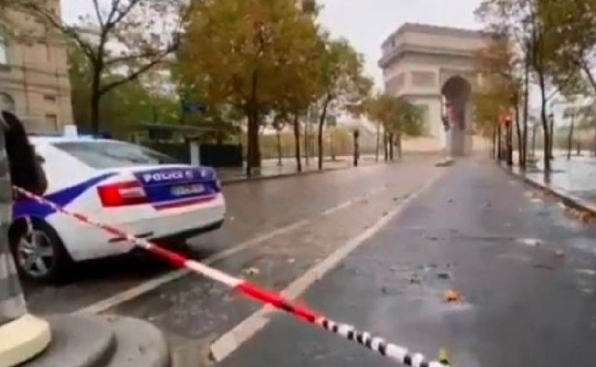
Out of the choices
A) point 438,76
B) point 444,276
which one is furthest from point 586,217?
point 438,76

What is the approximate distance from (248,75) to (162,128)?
16.1 feet

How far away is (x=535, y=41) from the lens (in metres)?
34.4

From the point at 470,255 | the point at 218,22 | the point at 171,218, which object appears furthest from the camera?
the point at 218,22

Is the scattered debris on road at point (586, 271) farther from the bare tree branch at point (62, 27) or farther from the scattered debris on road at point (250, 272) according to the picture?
the bare tree branch at point (62, 27)

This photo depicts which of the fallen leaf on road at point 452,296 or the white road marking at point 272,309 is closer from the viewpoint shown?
the white road marking at point 272,309

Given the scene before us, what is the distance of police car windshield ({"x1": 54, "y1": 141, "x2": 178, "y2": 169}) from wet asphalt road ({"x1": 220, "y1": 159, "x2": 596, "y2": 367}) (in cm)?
280

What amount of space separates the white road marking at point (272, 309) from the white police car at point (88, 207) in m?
1.81

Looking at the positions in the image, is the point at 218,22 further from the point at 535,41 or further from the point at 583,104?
the point at 583,104

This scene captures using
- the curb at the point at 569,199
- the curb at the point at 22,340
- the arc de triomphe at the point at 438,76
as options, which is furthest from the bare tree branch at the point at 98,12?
the arc de triomphe at the point at 438,76

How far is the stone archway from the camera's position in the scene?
323ft

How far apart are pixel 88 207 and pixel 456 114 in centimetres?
9605

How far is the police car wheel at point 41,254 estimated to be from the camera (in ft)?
26.4

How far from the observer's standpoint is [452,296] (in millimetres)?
6820

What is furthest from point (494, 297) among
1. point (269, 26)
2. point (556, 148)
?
point (556, 148)
